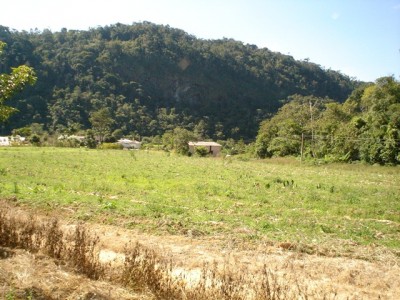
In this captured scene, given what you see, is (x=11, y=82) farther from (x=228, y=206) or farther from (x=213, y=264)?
(x=228, y=206)

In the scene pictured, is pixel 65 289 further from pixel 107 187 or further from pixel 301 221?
pixel 107 187

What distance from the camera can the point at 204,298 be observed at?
4531mm

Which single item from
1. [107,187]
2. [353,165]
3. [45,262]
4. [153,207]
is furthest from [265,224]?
[353,165]

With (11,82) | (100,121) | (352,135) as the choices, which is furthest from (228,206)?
(100,121)

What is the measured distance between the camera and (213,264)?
21.0 feet

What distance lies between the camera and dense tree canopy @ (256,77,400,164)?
126 ft

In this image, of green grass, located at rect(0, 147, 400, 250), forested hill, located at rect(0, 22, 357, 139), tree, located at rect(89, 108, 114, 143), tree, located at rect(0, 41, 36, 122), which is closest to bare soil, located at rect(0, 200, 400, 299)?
green grass, located at rect(0, 147, 400, 250)

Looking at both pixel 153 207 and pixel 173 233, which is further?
pixel 153 207

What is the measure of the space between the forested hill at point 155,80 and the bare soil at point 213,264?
261 feet

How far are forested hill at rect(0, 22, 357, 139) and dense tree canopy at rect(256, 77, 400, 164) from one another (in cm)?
5011

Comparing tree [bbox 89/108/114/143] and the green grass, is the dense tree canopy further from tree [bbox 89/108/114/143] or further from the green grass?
tree [bbox 89/108/114/143]

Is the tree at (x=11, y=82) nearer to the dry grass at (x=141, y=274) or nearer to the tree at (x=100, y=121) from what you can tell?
the dry grass at (x=141, y=274)

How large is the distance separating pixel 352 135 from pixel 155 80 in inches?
4291

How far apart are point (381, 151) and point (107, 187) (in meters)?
32.9
